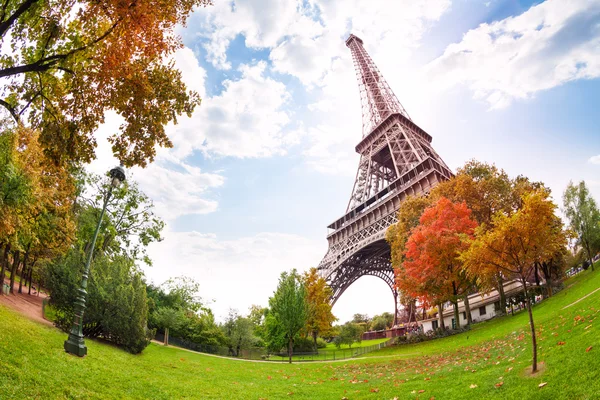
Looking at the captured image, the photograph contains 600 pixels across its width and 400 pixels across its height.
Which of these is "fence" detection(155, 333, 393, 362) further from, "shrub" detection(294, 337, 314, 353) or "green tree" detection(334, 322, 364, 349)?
"green tree" detection(334, 322, 364, 349)

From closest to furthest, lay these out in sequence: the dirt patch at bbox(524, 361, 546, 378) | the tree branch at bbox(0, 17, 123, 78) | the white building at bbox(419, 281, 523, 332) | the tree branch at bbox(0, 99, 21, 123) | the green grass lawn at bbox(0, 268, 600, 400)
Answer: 1. the tree branch at bbox(0, 17, 123, 78)
2. the green grass lawn at bbox(0, 268, 600, 400)
3. the tree branch at bbox(0, 99, 21, 123)
4. the dirt patch at bbox(524, 361, 546, 378)
5. the white building at bbox(419, 281, 523, 332)

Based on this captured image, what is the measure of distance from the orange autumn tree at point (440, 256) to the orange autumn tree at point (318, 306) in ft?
44.5

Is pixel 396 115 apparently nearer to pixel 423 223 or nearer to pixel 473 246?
pixel 423 223

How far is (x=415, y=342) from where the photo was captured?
27266 millimetres

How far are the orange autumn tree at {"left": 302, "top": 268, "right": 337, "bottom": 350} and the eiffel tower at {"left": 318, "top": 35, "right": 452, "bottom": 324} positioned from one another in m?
4.97

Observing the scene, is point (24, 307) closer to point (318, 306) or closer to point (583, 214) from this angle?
point (318, 306)

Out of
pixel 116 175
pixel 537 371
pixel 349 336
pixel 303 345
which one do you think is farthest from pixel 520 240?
pixel 349 336

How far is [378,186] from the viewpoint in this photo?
5659 cm

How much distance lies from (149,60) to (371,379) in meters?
12.2

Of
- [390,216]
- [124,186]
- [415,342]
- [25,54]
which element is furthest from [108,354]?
[390,216]

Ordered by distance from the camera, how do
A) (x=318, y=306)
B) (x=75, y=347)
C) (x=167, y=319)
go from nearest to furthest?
(x=75, y=347)
(x=167, y=319)
(x=318, y=306)

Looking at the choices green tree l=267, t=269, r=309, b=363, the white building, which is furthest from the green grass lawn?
the white building

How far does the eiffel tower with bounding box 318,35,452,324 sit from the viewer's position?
139 feet

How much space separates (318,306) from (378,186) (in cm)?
2608
